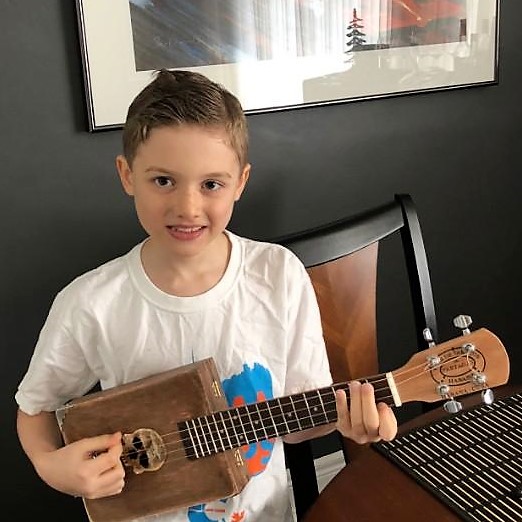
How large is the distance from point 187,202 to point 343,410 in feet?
1.16

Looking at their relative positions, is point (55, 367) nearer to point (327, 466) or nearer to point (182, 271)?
point (182, 271)

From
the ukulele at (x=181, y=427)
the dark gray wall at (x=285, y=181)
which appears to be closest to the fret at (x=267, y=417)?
the ukulele at (x=181, y=427)

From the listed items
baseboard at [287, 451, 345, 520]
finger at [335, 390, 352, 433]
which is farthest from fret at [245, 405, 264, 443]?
baseboard at [287, 451, 345, 520]

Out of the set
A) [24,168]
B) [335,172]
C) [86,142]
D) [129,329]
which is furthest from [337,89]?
[129,329]

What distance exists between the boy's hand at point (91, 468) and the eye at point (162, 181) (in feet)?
1.17

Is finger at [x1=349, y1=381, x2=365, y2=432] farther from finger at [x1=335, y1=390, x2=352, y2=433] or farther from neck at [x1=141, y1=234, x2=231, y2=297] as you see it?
neck at [x1=141, y1=234, x2=231, y2=297]

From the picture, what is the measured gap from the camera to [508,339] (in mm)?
2131

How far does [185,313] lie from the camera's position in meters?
1.14

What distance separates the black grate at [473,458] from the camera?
3.35 feet

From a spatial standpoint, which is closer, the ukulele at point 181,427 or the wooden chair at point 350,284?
the ukulele at point 181,427

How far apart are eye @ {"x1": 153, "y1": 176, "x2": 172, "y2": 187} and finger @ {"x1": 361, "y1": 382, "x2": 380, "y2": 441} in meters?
0.39

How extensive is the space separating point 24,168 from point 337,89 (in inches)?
26.4

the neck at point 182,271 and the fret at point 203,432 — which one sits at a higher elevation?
the neck at point 182,271

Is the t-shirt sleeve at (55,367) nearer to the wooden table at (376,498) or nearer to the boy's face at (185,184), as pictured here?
the boy's face at (185,184)
